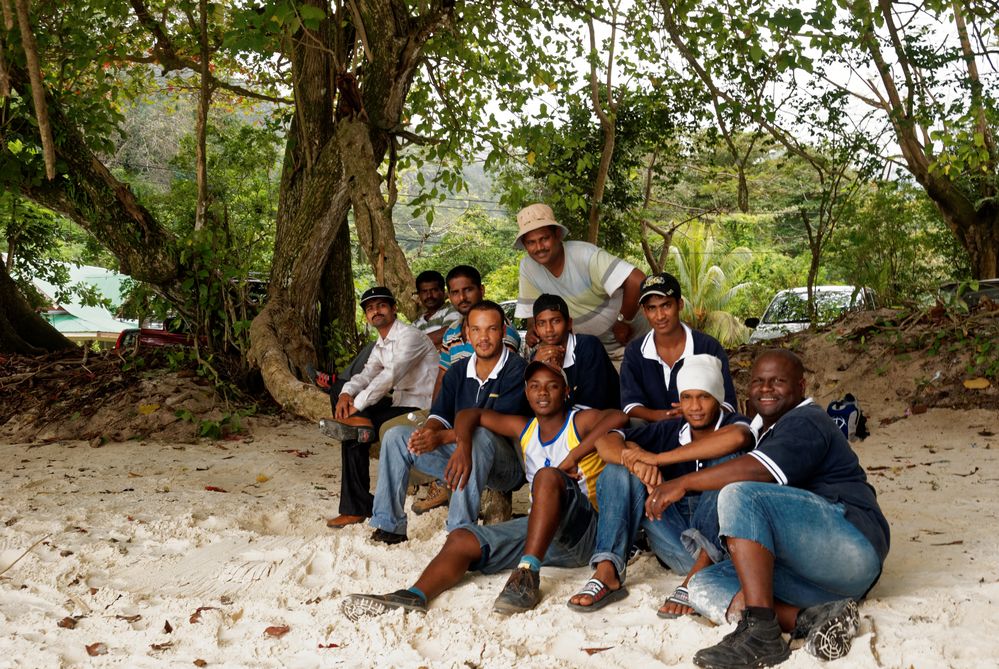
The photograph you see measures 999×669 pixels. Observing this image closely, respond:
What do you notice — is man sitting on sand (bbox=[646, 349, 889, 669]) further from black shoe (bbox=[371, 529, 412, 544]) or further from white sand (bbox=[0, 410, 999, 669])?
black shoe (bbox=[371, 529, 412, 544])

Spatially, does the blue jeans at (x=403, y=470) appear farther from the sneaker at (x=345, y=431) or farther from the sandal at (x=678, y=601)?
the sandal at (x=678, y=601)

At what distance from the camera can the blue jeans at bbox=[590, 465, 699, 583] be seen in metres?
3.64

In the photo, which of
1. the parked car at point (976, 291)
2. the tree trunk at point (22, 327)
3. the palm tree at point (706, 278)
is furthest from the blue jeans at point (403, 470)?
the palm tree at point (706, 278)

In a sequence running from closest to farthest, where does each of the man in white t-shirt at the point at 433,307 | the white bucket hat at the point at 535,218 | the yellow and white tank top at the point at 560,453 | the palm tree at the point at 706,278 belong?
the yellow and white tank top at the point at 560,453 → the white bucket hat at the point at 535,218 → the man in white t-shirt at the point at 433,307 → the palm tree at the point at 706,278

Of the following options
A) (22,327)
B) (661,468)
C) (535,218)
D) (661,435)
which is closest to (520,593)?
(661,468)

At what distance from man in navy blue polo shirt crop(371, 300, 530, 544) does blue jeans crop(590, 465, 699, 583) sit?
725mm

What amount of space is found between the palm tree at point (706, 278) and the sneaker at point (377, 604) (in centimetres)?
1594

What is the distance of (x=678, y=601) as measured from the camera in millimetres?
3328

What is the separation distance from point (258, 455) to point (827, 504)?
15.8ft

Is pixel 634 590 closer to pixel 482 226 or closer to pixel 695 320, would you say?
pixel 695 320

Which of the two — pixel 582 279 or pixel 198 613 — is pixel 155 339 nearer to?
pixel 582 279

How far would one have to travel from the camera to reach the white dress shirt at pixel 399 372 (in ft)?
16.9

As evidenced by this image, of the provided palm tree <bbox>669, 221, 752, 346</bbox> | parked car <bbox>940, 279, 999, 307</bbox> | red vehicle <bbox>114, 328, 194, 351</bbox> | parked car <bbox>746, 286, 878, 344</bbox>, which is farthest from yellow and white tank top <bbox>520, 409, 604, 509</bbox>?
palm tree <bbox>669, 221, 752, 346</bbox>

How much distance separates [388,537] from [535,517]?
1018mm
